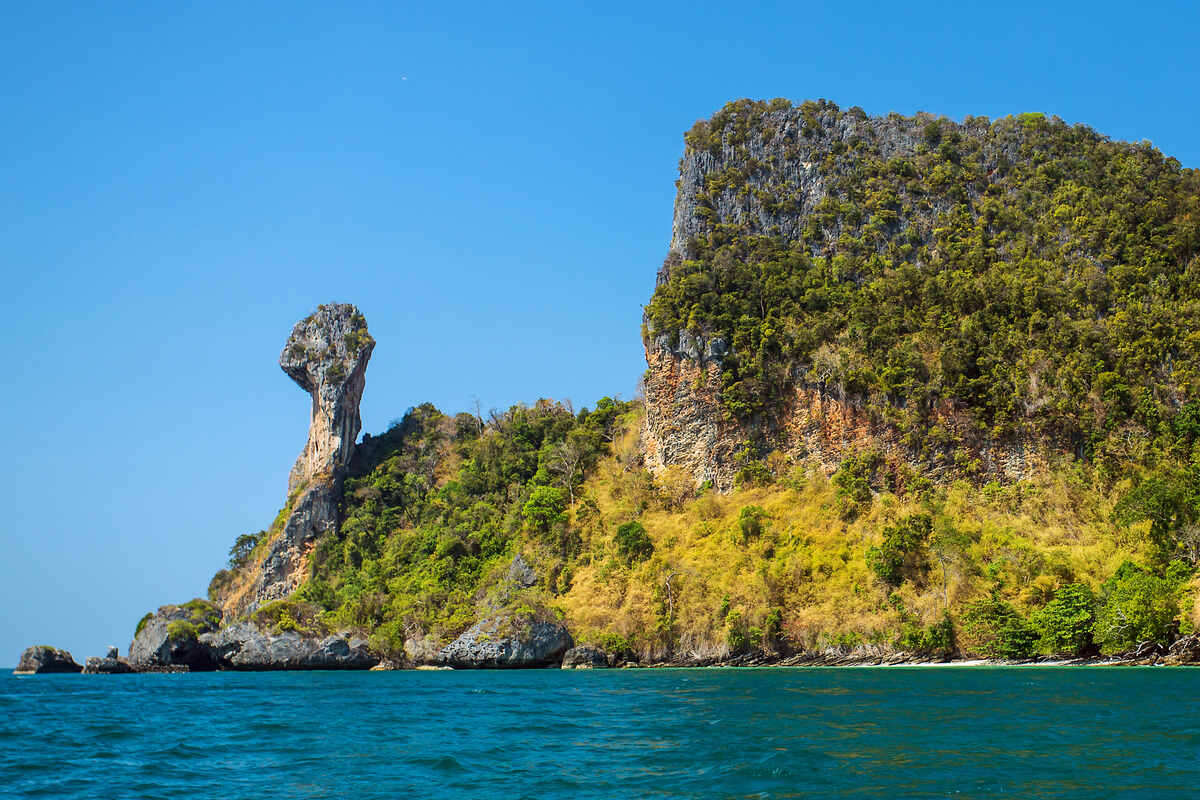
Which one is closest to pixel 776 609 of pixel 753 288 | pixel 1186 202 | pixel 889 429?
pixel 889 429

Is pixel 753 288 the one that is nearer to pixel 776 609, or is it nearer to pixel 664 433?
pixel 664 433

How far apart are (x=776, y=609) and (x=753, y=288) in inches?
1155

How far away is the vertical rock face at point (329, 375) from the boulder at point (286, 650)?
24.1 m

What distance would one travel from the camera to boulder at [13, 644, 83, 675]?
84.0 metres

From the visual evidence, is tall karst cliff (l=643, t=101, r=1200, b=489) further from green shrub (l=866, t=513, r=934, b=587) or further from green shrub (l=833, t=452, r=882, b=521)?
green shrub (l=866, t=513, r=934, b=587)

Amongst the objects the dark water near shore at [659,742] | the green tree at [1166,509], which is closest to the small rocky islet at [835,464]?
the green tree at [1166,509]

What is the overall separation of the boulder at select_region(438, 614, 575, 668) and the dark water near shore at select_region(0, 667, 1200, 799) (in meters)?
21.0

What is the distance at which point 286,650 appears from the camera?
2672 inches

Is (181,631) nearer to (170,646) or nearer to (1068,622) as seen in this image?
(170,646)

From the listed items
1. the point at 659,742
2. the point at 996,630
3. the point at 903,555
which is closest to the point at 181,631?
the point at 903,555

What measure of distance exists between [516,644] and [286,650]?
20706 mm

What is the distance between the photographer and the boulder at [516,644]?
58781 mm

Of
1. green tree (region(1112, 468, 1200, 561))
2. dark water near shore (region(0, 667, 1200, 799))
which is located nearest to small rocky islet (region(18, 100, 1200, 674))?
green tree (region(1112, 468, 1200, 561))

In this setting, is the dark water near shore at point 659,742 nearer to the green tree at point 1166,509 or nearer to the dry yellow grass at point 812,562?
the green tree at point 1166,509
